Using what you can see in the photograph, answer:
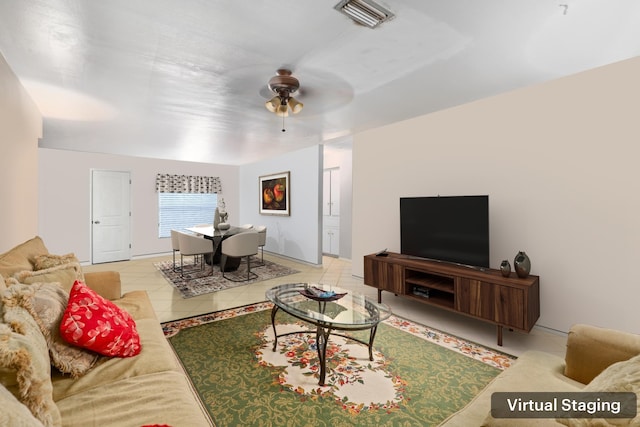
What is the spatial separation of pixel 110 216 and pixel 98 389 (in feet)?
20.6

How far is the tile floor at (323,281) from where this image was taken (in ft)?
8.71

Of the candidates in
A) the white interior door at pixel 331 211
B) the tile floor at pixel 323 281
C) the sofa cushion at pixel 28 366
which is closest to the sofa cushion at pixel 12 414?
the sofa cushion at pixel 28 366

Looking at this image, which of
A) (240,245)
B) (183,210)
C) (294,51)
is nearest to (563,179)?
(294,51)

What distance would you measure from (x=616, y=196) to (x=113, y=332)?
3748 millimetres

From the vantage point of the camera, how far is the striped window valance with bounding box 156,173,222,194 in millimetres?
6963

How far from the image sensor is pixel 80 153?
5.97 meters

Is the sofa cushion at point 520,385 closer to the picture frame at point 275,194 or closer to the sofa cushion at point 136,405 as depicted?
the sofa cushion at point 136,405

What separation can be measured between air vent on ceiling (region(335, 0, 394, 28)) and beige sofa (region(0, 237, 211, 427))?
2197 mm

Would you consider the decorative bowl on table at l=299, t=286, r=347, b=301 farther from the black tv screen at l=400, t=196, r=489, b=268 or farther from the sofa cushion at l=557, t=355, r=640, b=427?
the sofa cushion at l=557, t=355, r=640, b=427

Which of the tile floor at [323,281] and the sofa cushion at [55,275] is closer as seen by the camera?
the sofa cushion at [55,275]

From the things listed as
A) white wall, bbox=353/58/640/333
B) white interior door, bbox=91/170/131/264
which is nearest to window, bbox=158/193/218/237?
white interior door, bbox=91/170/131/264

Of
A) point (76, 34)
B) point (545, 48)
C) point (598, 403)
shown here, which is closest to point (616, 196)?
point (545, 48)

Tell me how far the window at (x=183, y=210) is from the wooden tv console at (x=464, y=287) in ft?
18.7

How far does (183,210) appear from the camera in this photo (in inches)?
297
